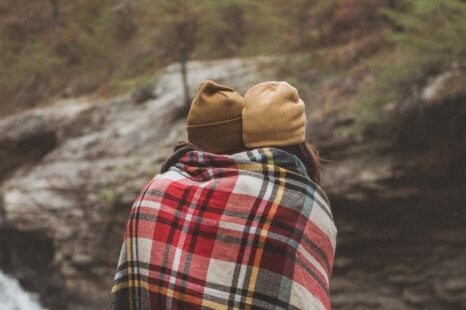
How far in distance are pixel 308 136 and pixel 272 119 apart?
5.46 meters

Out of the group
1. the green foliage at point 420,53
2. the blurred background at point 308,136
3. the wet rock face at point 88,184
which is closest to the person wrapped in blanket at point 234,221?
the blurred background at point 308,136

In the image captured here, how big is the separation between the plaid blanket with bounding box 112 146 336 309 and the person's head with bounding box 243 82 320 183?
57 millimetres

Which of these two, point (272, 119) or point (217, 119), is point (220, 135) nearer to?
point (217, 119)

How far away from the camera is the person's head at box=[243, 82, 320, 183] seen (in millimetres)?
1622

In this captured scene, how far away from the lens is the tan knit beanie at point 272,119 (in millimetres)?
1622

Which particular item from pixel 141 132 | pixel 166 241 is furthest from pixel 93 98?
pixel 166 241

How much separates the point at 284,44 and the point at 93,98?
19.9 ft

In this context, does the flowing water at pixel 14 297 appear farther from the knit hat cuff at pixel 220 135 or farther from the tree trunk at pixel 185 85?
the knit hat cuff at pixel 220 135

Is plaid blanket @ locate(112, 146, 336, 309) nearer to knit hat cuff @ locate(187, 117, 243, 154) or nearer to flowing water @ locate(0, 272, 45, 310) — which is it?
knit hat cuff @ locate(187, 117, 243, 154)

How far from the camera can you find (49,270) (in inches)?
379

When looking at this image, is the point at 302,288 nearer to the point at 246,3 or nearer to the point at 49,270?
the point at 246,3

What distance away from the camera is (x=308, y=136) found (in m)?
6.99

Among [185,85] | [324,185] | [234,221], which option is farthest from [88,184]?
[234,221]

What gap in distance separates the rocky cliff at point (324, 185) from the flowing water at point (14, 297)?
8.5 inches
